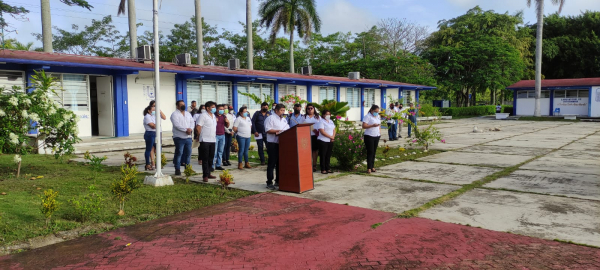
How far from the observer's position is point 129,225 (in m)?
5.41

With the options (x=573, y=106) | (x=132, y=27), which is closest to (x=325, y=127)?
(x=132, y=27)

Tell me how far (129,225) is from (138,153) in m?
8.13

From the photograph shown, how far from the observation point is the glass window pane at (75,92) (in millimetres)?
14633

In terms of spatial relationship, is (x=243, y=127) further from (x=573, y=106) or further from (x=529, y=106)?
(x=529, y=106)

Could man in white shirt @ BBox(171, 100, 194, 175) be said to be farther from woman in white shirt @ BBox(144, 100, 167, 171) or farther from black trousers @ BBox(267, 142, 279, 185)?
black trousers @ BBox(267, 142, 279, 185)

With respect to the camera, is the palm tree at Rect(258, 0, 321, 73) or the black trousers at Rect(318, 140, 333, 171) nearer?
the black trousers at Rect(318, 140, 333, 171)

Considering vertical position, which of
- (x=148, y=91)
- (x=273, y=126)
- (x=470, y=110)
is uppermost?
(x=148, y=91)

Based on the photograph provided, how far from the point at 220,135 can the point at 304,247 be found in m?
5.49

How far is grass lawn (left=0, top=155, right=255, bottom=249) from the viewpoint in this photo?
17.0ft

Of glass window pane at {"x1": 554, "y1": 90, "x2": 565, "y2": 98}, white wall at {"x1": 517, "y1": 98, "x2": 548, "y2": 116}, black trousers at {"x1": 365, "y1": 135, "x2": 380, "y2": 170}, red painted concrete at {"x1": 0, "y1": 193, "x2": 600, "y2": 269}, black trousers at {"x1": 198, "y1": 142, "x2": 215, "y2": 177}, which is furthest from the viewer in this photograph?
white wall at {"x1": 517, "y1": 98, "x2": 548, "y2": 116}

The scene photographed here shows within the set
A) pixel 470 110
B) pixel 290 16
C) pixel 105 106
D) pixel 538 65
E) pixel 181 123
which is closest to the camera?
pixel 181 123

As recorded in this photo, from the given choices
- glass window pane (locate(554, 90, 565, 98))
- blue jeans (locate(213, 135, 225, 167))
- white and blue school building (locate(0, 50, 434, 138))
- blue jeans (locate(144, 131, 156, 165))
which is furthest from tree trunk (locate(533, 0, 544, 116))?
blue jeans (locate(144, 131, 156, 165))

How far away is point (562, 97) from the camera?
34.0 m

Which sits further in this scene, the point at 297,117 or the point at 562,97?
the point at 562,97
